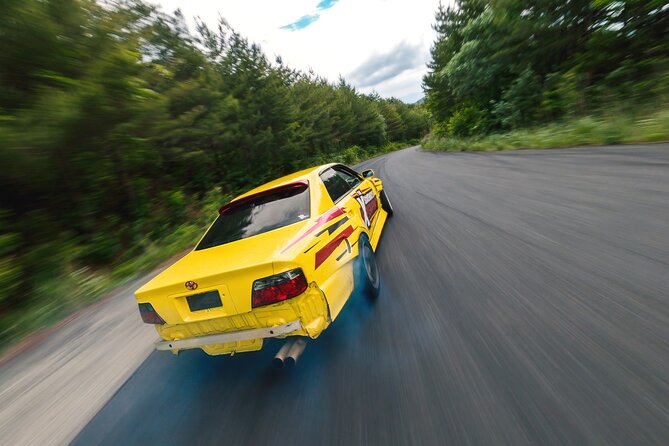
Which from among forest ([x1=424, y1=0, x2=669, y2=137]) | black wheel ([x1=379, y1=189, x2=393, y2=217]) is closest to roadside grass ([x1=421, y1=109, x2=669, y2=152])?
forest ([x1=424, y1=0, x2=669, y2=137])

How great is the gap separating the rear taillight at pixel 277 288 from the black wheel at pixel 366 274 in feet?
2.99

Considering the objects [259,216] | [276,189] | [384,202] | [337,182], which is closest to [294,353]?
[259,216]

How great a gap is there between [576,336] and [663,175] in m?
4.20

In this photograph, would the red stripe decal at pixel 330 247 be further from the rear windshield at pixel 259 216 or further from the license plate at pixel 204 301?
the license plate at pixel 204 301

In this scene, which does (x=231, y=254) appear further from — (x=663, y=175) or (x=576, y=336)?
(x=663, y=175)

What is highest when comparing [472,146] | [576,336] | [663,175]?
[576,336]

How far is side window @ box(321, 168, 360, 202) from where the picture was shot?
3.40 metres

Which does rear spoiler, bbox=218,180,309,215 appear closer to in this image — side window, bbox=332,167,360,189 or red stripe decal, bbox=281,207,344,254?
red stripe decal, bbox=281,207,344,254


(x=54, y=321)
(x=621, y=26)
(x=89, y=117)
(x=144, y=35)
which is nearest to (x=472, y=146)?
(x=621, y=26)

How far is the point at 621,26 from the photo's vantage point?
12312mm

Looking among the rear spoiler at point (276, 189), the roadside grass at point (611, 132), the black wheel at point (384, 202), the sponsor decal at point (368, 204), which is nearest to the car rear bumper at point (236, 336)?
the rear spoiler at point (276, 189)

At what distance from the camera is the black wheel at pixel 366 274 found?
289 centimetres

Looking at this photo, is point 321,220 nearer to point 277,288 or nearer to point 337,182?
point 277,288

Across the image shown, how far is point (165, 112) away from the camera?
8.67 metres
